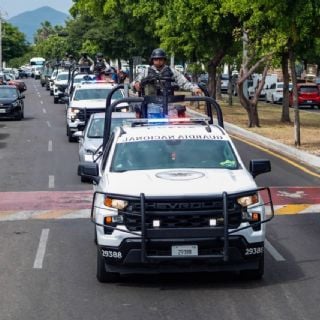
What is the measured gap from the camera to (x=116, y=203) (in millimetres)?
9273

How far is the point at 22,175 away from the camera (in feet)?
66.3

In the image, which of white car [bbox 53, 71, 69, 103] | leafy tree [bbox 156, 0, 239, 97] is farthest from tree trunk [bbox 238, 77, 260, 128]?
white car [bbox 53, 71, 69, 103]

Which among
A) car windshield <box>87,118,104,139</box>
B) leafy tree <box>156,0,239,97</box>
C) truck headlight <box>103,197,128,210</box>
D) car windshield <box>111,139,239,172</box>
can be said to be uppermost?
leafy tree <box>156,0,239,97</box>

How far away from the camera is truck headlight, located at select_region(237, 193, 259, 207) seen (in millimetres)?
9234

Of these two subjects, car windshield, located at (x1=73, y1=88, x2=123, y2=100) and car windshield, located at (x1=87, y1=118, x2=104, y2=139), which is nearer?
car windshield, located at (x1=87, y1=118, x2=104, y2=139)

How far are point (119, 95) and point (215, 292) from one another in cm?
2004

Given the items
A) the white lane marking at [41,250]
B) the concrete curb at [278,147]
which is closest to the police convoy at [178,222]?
the white lane marking at [41,250]

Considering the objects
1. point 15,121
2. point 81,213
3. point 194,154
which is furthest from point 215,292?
point 15,121

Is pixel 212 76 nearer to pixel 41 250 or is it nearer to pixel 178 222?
pixel 41 250

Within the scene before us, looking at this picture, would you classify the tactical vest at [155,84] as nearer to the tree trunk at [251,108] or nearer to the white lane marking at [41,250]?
the white lane marking at [41,250]

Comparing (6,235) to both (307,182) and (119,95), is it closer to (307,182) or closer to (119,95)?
(307,182)

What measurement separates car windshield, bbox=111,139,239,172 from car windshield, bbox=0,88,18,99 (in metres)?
29.5

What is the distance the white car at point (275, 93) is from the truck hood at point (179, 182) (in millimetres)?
48526

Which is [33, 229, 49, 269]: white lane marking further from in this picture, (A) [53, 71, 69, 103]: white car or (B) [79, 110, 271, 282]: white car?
(A) [53, 71, 69, 103]: white car
